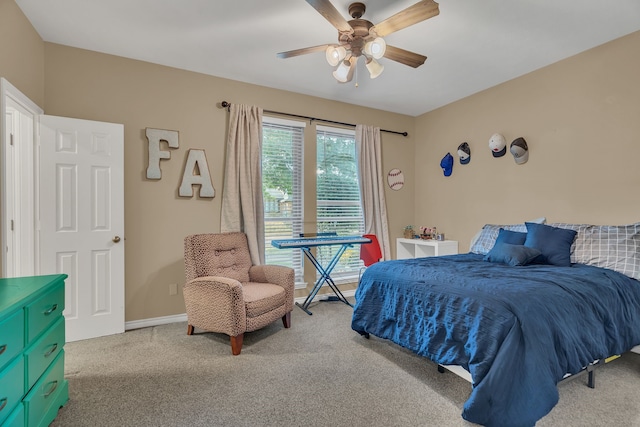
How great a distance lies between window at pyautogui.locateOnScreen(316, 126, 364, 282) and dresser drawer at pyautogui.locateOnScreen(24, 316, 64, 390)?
272 centimetres

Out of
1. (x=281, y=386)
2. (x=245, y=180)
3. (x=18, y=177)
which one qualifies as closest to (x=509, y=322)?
(x=281, y=386)

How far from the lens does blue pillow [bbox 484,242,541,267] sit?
251 cm

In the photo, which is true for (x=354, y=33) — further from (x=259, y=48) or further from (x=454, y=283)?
→ (x=454, y=283)

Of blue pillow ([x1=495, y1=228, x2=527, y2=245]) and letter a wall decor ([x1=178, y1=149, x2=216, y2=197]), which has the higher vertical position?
letter a wall decor ([x1=178, y1=149, x2=216, y2=197])

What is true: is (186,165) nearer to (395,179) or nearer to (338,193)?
(338,193)

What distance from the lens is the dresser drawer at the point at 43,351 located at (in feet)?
4.73

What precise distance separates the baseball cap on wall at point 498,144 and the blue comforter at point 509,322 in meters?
1.60

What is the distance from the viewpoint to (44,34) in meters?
2.60

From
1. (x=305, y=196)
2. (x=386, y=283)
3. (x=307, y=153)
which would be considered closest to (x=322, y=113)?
(x=307, y=153)

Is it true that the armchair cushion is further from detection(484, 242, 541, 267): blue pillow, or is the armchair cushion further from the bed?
detection(484, 242, 541, 267): blue pillow

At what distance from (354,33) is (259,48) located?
1.10 metres

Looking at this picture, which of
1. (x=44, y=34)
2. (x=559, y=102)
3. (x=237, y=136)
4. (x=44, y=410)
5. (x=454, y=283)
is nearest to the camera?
(x=44, y=410)

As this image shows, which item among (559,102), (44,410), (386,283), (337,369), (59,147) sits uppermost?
(559,102)

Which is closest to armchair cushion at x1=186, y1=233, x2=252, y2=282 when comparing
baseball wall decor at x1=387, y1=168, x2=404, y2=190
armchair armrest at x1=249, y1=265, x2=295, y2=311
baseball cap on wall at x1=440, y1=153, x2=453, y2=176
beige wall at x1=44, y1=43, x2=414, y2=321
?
armchair armrest at x1=249, y1=265, x2=295, y2=311
